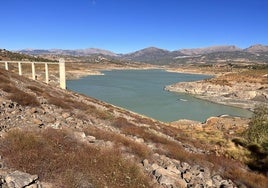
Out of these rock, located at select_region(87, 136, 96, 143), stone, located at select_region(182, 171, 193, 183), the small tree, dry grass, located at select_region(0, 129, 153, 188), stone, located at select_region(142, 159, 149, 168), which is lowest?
the small tree

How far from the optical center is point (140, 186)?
332 inches

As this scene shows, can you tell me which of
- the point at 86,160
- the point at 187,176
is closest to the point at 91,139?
the point at 86,160

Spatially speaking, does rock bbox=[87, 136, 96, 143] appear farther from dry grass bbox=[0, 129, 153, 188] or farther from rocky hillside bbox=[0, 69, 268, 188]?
dry grass bbox=[0, 129, 153, 188]

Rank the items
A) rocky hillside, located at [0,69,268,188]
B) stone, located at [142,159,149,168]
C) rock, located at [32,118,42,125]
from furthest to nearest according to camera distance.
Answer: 1. rock, located at [32,118,42,125]
2. stone, located at [142,159,149,168]
3. rocky hillside, located at [0,69,268,188]

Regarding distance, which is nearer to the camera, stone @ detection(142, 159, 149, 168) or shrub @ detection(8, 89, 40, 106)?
stone @ detection(142, 159, 149, 168)

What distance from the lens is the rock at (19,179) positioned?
23.2 feet

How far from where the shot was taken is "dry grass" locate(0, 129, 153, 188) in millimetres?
7973

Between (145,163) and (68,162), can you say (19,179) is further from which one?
(145,163)

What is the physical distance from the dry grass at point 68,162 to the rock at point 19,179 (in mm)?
300

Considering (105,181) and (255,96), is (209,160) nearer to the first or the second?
(105,181)

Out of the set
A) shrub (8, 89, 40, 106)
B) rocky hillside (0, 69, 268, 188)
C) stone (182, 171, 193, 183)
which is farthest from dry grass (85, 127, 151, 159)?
shrub (8, 89, 40, 106)

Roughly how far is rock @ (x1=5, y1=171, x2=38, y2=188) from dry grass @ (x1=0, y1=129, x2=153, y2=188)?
0.30 metres

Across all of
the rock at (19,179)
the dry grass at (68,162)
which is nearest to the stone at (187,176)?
the dry grass at (68,162)

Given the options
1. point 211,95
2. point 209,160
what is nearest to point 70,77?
point 211,95
